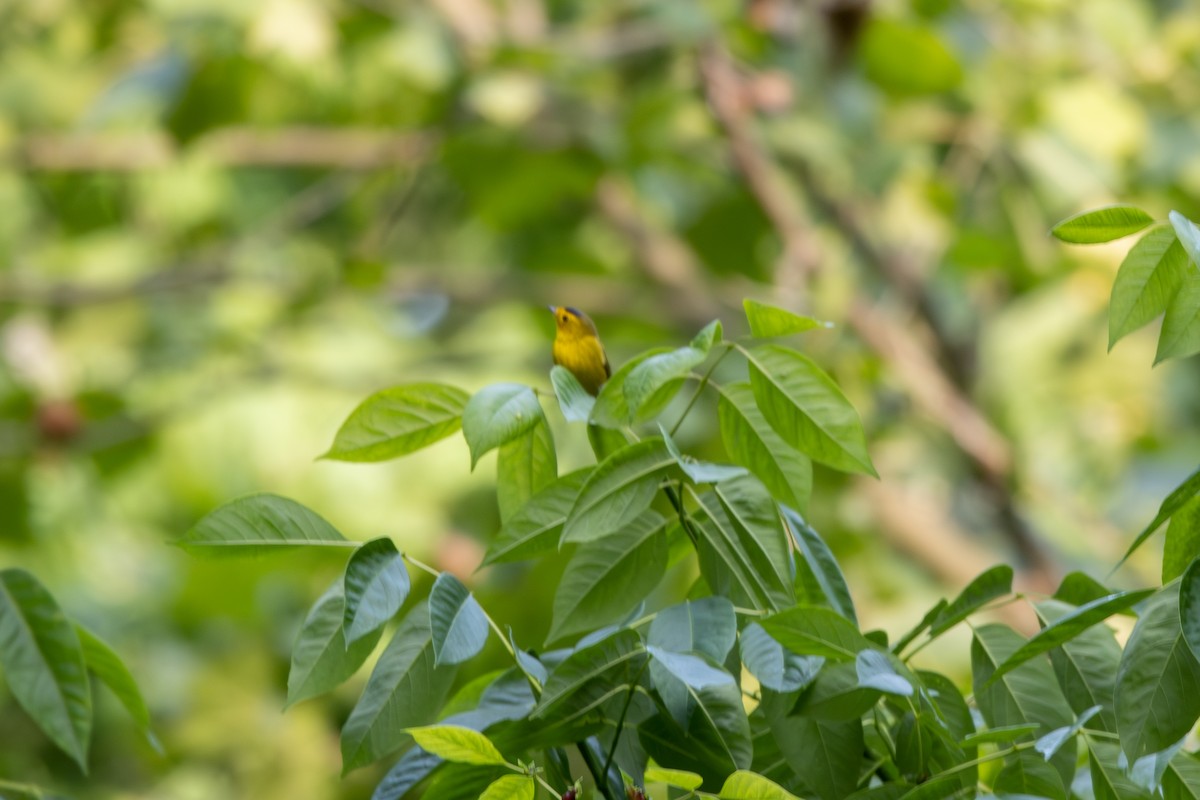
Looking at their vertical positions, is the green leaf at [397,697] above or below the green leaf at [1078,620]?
below

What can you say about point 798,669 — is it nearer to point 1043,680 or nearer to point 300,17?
point 1043,680

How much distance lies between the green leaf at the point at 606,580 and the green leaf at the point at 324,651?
5 cm

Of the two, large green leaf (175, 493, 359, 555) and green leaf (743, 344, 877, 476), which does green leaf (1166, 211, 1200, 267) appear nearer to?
green leaf (743, 344, 877, 476)

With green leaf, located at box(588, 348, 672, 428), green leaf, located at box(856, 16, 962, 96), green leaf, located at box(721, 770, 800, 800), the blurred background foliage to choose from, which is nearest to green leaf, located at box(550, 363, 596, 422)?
green leaf, located at box(588, 348, 672, 428)

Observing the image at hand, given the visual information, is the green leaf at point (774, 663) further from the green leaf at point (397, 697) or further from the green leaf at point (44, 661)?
the green leaf at point (44, 661)

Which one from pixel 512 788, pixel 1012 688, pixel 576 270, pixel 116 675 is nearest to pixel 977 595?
pixel 1012 688

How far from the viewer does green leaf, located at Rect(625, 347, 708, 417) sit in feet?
1.16

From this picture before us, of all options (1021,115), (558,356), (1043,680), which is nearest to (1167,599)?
(1043,680)

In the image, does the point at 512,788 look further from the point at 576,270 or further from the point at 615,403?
the point at 576,270

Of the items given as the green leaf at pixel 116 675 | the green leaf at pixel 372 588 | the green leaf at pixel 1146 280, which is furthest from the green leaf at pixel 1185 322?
the green leaf at pixel 116 675

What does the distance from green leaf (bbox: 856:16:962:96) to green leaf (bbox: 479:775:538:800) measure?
141 centimetres

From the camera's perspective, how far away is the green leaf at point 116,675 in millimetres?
426

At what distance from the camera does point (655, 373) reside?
357 mm

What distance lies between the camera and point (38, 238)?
10.00 ft
